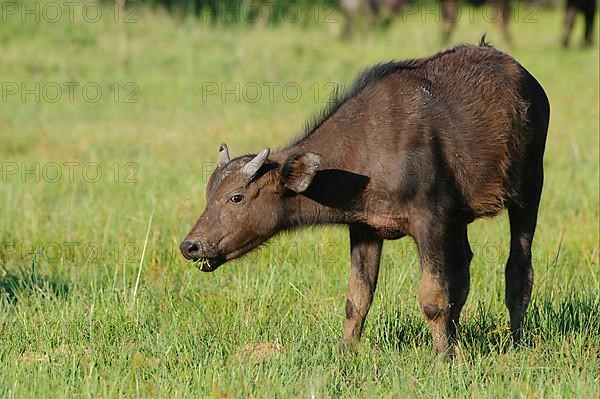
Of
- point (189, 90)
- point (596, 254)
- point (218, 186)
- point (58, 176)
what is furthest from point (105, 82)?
point (218, 186)

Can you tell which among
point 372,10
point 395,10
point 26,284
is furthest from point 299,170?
point 395,10

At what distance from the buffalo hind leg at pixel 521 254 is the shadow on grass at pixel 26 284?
261 cm

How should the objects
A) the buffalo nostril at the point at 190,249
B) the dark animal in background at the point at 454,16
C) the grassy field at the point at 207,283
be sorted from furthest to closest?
the dark animal in background at the point at 454,16 < the buffalo nostril at the point at 190,249 < the grassy field at the point at 207,283

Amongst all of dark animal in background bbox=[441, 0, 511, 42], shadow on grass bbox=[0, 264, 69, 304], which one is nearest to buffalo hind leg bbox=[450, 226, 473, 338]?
shadow on grass bbox=[0, 264, 69, 304]

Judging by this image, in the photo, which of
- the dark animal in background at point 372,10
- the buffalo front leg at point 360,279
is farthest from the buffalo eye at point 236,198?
the dark animal in background at point 372,10

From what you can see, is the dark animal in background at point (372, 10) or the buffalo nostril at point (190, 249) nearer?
the buffalo nostril at point (190, 249)

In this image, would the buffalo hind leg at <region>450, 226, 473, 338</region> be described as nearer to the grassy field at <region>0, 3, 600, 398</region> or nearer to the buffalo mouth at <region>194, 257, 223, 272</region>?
the grassy field at <region>0, 3, 600, 398</region>

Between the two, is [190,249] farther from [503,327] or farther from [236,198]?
[503,327]

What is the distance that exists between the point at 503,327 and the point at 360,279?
0.87 meters

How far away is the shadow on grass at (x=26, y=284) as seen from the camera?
6.52m

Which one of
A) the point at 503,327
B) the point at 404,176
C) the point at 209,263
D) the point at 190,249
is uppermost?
the point at 404,176

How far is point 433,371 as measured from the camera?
5.21m

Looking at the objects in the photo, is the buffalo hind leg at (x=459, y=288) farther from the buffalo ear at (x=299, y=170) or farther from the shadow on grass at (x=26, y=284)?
the shadow on grass at (x=26, y=284)

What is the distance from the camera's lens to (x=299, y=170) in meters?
5.36
